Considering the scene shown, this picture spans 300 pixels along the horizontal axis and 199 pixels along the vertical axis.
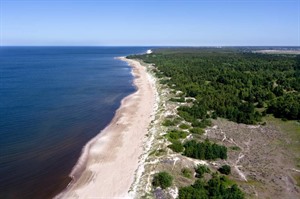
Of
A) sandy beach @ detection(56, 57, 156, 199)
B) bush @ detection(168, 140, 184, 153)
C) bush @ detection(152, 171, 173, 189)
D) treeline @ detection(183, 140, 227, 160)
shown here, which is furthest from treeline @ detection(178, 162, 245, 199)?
bush @ detection(168, 140, 184, 153)

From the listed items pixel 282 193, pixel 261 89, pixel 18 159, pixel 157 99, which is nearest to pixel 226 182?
pixel 282 193

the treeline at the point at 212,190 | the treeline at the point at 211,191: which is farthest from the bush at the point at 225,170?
the treeline at the point at 211,191

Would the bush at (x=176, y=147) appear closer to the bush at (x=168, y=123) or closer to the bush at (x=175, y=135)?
the bush at (x=175, y=135)


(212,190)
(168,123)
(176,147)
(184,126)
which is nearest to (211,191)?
(212,190)

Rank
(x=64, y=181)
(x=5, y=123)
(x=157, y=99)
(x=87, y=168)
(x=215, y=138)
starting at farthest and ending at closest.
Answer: (x=157, y=99)
(x=5, y=123)
(x=215, y=138)
(x=87, y=168)
(x=64, y=181)

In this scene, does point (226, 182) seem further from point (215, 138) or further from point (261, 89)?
point (261, 89)

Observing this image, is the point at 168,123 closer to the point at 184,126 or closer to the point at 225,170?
the point at 184,126
